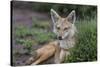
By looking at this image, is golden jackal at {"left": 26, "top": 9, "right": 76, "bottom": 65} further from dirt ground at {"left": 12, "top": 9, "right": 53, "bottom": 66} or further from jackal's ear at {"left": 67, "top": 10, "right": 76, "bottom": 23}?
dirt ground at {"left": 12, "top": 9, "right": 53, "bottom": 66}

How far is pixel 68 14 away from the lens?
2.23 m

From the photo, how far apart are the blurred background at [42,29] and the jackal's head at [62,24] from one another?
0.04 meters

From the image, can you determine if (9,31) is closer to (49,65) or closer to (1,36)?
(1,36)

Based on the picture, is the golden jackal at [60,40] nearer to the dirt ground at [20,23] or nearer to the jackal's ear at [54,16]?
the jackal's ear at [54,16]

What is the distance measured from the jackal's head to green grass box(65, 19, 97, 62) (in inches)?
4.1

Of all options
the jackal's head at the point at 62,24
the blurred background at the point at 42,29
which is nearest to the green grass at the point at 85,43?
the blurred background at the point at 42,29

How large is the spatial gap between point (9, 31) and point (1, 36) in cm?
9

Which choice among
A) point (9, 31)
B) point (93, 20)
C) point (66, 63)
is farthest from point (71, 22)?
point (9, 31)

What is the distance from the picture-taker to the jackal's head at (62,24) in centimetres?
218

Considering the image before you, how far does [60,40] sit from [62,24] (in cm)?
17

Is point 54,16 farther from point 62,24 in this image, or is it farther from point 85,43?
point 85,43

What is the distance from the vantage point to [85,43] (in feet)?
7.61

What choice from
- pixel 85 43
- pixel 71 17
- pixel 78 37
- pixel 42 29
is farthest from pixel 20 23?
pixel 85 43

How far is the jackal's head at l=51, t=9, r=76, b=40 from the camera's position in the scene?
218 cm
